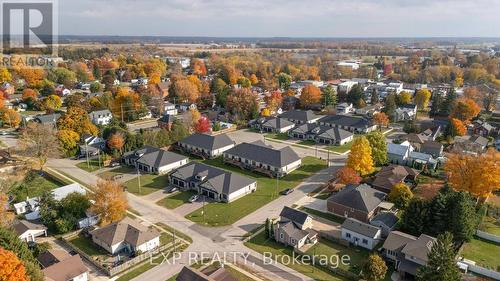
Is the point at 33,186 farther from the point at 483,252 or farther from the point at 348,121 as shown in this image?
the point at 348,121

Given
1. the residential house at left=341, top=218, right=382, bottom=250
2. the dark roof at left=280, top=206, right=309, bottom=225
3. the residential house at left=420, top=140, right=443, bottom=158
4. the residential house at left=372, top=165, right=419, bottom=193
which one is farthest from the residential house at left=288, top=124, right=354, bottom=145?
the residential house at left=341, top=218, right=382, bottom=250

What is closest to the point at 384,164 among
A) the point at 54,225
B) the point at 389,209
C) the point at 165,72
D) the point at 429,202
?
the point at 389,209

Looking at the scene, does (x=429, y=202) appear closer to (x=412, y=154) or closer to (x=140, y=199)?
(x=412, y=154)

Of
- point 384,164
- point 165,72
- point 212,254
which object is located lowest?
point 212,254

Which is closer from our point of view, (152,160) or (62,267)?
(62,267)

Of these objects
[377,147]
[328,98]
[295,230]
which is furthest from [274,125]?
[295,230]

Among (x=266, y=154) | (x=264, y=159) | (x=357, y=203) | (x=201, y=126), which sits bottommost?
(x=357, y=203)

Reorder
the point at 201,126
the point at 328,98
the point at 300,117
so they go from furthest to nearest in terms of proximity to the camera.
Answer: the point at 328,98 < the point at 300,117 < the point at 201,126
